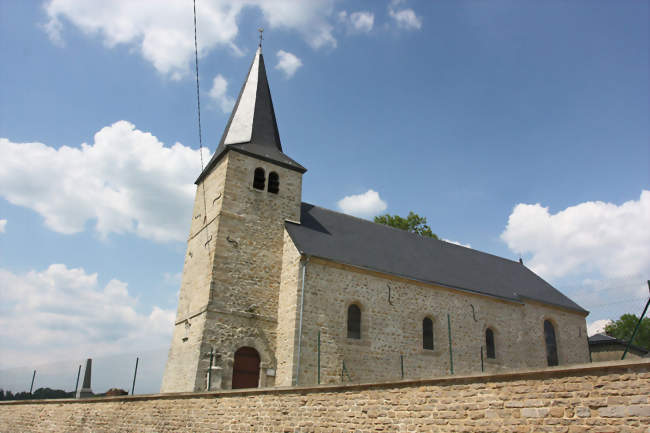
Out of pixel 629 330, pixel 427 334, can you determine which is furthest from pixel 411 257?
pixel 629 330

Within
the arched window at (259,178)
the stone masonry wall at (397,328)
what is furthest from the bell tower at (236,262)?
the stone masonry wall at (397,328)

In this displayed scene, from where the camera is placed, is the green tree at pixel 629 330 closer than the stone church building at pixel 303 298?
No

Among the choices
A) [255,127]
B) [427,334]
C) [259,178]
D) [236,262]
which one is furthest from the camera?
[255,127]

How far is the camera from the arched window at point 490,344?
2005cm

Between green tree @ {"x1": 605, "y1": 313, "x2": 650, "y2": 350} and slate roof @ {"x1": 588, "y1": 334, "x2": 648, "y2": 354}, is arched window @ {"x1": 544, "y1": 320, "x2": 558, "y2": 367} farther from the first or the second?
green tree @ {"x1": 605, "y1": 313, "x2": 650, "y2": 350}

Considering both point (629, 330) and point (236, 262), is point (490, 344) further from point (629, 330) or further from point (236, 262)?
point (629, 330)

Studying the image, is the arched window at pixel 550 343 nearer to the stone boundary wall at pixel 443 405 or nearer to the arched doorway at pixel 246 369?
the arched doorway at pixel 246 369

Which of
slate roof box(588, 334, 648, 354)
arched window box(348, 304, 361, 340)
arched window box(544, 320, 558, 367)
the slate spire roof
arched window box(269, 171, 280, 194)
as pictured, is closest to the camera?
arched window box(348, 304, 361, 340)

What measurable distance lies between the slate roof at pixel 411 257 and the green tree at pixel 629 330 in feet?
107

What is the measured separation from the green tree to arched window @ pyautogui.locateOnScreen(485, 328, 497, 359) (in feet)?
125

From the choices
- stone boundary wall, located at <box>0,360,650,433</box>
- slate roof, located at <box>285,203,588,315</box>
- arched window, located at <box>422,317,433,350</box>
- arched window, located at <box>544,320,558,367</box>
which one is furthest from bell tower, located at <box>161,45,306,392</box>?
arched window, located at <box>544,320,558,367</box>

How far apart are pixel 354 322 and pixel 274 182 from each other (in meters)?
6.69

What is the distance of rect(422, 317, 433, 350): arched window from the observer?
18312mm

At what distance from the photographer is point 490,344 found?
66.6 ft
